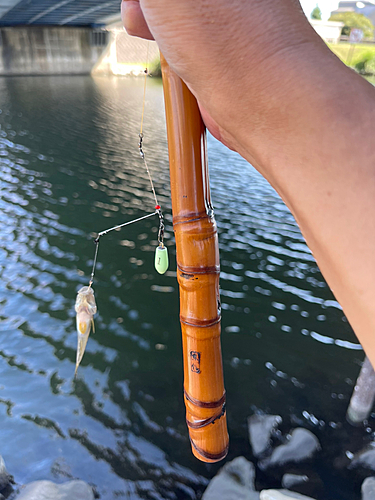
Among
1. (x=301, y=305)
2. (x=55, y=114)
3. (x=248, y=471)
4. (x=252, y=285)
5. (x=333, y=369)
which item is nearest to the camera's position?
(x=248, y=471)

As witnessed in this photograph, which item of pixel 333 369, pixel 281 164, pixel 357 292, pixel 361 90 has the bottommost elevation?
pixel 333 369

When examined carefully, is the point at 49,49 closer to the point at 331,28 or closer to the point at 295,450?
the point at 331,28

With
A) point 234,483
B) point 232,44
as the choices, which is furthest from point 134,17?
point 234,483

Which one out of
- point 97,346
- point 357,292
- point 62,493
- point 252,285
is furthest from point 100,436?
point 357,292

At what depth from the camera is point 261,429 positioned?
419cm

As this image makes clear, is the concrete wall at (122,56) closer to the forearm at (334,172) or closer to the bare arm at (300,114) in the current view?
the bare arm at (300,114)

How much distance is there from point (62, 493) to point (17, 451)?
0.83m

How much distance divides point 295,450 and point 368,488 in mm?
751

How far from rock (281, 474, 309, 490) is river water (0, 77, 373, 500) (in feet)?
0.27

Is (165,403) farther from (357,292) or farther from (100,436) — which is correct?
(357,292)

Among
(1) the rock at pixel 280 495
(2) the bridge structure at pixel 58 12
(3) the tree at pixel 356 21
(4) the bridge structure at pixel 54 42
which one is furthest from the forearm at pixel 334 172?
(3) the tree at pixel 356 21

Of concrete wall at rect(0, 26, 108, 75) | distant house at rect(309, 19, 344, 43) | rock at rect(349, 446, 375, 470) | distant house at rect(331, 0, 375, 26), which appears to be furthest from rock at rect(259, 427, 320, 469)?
distant house at rect(331, 0, 375, 26)

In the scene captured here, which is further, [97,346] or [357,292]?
[97,346]

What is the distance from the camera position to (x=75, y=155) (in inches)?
513
